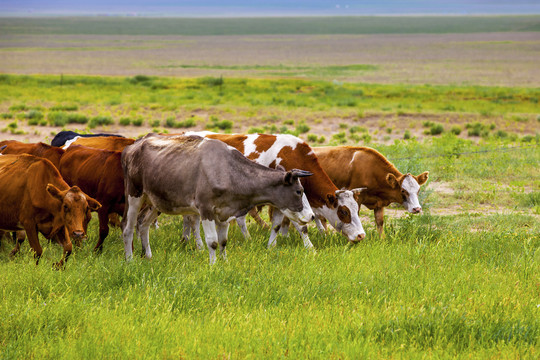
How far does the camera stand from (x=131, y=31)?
19588cm

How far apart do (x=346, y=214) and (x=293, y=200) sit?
119cm

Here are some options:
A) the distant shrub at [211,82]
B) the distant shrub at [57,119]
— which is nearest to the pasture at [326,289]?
the distant shrub at [57,119]

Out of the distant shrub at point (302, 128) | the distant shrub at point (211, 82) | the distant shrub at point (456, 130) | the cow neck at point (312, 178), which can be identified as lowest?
the distant shrub at point (211, 82)

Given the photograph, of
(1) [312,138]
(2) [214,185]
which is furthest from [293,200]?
(1) [312,138]

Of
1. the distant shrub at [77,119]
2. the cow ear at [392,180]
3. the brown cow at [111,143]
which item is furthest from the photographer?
the distant shrub at [77,119]

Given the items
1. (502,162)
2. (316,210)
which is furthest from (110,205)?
(502,162)

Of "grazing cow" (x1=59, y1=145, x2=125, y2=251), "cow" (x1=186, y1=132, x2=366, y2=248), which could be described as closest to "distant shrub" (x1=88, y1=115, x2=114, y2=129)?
"grazing cow" (x1=59, y1=145, x2=125, y2=251)

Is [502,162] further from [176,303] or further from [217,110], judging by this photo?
[217,110]

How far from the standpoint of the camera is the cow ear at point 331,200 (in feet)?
28.7

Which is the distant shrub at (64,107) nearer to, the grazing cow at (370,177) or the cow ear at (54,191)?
the grazing cow at (370,177)

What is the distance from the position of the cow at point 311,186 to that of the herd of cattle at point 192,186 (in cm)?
1

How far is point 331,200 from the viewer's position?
879 centimetres

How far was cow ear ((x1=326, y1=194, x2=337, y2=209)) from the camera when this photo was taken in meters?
8.74

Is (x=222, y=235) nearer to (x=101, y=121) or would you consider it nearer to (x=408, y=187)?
(x=408, y=187)
